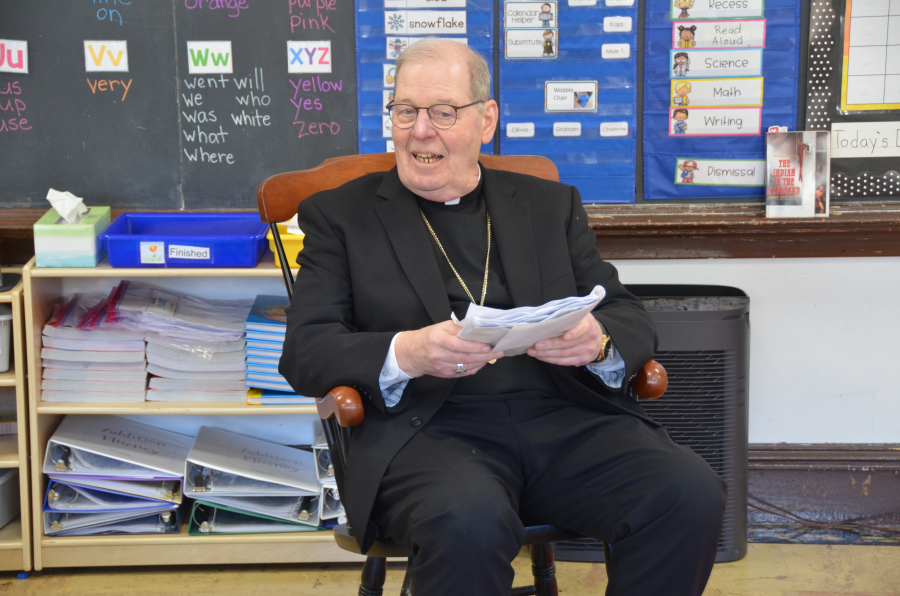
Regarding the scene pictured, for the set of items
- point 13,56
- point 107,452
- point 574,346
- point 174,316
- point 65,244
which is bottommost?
point 107,452

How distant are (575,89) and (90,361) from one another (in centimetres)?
163

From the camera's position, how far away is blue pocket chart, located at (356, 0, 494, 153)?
252cm

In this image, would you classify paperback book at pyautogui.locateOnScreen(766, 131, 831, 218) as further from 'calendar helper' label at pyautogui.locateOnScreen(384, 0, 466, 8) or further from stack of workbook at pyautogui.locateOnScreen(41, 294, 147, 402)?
stack of workbook at pyautogui.locateOnScreen(41, 294, 147, 402)

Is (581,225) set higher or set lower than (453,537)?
higher

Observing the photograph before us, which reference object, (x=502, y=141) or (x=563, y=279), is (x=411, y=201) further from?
(x=502, y=141)

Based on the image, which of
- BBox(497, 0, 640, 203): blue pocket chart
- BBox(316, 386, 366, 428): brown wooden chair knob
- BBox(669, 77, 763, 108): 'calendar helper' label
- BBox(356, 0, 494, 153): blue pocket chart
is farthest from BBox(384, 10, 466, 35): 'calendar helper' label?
BBox(316, 386, 366, 428): brown wooden chair knob

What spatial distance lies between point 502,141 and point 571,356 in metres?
1.25

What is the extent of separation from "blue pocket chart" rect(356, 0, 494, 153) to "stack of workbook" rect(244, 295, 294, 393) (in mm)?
784

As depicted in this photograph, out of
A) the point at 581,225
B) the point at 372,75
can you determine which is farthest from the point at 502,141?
the point at 581,225

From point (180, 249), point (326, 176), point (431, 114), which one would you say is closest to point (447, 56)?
point (431, 114)

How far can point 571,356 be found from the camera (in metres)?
1.50

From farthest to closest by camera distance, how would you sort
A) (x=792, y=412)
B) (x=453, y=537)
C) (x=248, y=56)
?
1. (x=792, y=412)
2. (x=248, y=56)
3. (x=453, y=537)

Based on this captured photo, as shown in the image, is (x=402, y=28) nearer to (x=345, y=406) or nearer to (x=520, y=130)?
(x=520, y=130)

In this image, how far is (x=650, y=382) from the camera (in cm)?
161
